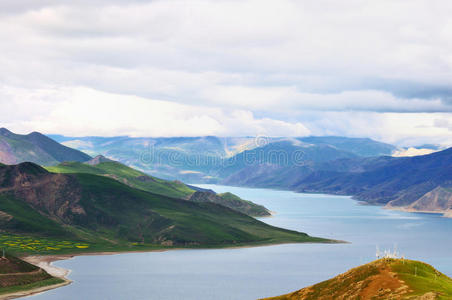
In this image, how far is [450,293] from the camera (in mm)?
97312

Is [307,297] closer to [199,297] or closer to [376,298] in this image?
[376,298]

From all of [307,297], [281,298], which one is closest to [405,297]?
[307,297]

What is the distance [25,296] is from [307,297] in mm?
116458

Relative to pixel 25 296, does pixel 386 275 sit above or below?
above

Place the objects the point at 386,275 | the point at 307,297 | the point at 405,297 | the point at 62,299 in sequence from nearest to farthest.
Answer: the point at 405,297, the point at 386,275, the point at 307,297, the point at 62,299

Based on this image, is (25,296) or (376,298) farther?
(25,296)

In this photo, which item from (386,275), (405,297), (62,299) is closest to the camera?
(405,297)

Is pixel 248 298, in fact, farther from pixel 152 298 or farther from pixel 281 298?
pixel 281 298

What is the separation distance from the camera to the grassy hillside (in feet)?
321

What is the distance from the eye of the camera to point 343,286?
111188mm

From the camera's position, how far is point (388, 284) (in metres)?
103

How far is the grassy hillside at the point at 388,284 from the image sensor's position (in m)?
97.8

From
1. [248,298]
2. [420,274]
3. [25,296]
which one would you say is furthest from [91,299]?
[420,274]

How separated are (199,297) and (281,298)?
81782 millimetres
